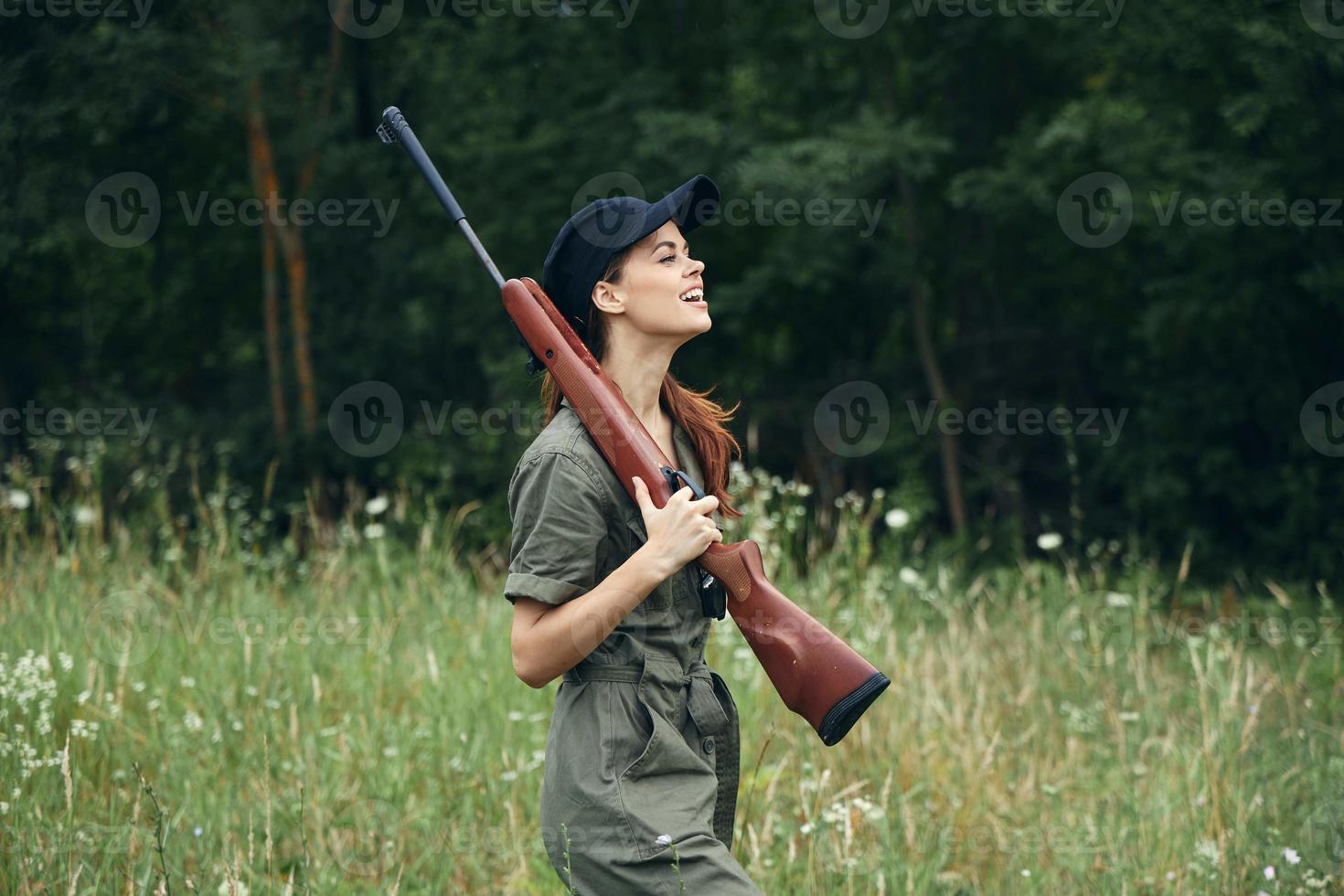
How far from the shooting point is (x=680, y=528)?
2.15m

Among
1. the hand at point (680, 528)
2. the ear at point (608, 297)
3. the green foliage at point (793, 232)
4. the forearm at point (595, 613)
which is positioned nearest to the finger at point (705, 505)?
the hand at point (680, 528)

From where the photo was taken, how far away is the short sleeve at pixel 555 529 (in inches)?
84.3

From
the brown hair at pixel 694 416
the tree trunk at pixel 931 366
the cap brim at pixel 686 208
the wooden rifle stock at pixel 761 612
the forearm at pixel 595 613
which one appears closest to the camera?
the forearm at pixel 595 613

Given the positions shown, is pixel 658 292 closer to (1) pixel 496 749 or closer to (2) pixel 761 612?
(2) pixel 761 612

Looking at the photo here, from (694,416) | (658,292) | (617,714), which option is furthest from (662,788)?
(658,292)

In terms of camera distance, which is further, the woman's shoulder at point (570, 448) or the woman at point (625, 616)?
the woman's shoulder at point (570, 448)

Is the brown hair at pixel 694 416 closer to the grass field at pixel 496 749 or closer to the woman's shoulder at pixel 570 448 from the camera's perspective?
the woman's shoulder at pixel 570 448

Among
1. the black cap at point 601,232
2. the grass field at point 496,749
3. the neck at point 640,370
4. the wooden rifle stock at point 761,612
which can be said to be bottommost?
the grass field at point 496,749

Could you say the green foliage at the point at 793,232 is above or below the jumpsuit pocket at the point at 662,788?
above

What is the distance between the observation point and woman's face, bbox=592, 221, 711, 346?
240 cm

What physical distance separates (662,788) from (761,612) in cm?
37

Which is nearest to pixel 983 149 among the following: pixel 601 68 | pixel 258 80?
pixel 601 68

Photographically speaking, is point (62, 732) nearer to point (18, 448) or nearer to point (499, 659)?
point (499, 659)

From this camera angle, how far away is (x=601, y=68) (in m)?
11.9
